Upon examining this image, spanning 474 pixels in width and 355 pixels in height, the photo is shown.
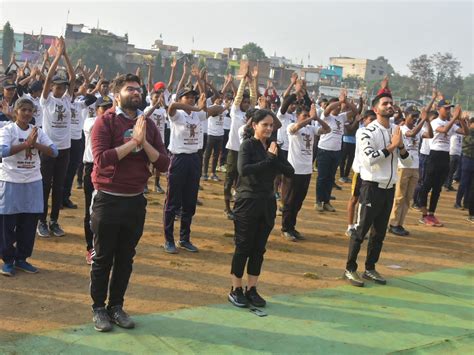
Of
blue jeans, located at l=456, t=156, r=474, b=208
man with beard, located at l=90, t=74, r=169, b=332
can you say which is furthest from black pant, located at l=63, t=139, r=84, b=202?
blue jeans, located at l=456, t=156, r=474, b=208

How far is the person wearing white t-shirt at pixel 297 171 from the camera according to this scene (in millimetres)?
7816

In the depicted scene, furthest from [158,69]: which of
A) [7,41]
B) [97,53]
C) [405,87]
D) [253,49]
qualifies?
[253,49]

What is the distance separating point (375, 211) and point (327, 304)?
50.5 inches

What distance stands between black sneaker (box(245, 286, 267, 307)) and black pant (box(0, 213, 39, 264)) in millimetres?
2353

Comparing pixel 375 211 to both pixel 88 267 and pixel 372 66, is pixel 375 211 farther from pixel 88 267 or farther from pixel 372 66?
pixel 372 66

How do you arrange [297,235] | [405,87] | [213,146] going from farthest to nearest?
1. [405,87]
2. [213,146]
3. [297,235]

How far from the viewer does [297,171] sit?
794cm

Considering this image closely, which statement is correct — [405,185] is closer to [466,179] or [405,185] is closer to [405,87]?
[466,179]

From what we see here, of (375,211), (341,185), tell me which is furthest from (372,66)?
(375,211)

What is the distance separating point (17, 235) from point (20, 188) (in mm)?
509

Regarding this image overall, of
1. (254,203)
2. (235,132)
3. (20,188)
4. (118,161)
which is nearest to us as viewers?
(118,161)

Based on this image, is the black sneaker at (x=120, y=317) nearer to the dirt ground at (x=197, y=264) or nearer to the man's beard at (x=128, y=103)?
the dirt ground at (x=197, y=264)

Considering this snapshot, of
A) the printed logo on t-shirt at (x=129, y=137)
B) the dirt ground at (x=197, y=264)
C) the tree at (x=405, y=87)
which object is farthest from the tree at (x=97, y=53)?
the printed logo on t-shirt at (x=129, y=137)

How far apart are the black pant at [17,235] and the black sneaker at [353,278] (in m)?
3.49
